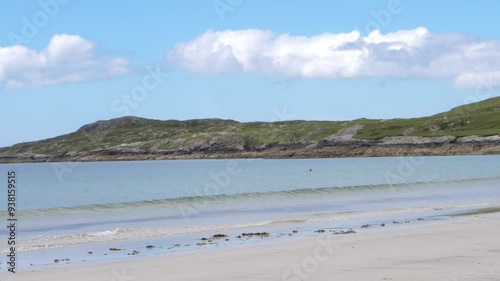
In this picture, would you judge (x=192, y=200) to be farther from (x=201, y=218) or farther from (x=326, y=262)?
(x=326, y=262)

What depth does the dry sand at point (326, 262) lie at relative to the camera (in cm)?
1839

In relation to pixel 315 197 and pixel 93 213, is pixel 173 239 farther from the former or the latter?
pixel 315 197

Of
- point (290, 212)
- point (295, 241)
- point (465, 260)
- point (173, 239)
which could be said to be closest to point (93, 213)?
point (290, 212)

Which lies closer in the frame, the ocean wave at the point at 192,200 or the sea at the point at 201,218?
the sea at the point at 201,218

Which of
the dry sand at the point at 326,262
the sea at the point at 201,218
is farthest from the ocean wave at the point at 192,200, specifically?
the dry sand at the point at 326,262

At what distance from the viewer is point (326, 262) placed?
68.4 feet

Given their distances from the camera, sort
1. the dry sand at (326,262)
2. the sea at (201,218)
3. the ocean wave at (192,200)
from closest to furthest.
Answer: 1. the dry sand at (326,262)
2. the sea at (201,218)
3. the ocean wave at (192,200)

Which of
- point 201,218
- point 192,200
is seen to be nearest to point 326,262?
point 201,218

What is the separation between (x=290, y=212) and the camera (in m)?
44.4

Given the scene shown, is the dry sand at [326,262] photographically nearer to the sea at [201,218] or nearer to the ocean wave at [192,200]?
the sea at [201,218]

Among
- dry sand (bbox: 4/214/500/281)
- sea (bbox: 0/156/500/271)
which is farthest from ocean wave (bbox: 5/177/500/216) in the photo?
dry sand (bbox: 4/214/500/281)

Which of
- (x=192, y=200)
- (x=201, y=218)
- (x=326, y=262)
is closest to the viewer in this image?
(x=326, y=262)

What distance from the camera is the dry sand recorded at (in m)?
18.4

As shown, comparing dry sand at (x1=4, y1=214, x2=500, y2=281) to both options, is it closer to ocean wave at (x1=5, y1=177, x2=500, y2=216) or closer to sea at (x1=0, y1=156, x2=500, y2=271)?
sea at (x1=0, y1=156, x2=500, y2=271)
